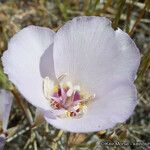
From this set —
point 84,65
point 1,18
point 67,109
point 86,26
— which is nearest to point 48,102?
point 67,109

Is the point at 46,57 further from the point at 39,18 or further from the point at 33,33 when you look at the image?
the point at 39,18

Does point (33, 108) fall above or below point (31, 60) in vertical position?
below

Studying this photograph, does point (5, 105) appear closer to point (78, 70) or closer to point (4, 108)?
point (4, 108)

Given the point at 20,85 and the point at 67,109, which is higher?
the point at 20,85

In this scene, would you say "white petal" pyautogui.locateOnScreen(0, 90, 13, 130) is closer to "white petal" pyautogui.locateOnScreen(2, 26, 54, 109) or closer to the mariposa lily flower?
the mariposa lily flower

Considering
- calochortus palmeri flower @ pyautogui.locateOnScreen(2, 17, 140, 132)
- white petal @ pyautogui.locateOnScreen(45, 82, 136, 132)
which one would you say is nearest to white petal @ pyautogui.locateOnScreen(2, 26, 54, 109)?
calochortus palmeri flower @ pyautogui.locateOnScreen(2, 17, 140, 132)

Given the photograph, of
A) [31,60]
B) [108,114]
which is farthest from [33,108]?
[108,114]
